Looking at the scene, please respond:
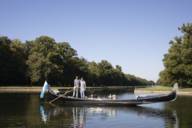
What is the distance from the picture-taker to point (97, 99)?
4478 centimetres

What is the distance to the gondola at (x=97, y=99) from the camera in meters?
44.4

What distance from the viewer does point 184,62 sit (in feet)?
318

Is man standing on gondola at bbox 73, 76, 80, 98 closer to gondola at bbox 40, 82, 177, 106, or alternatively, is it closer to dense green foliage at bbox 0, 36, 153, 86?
gondola at bbox 40, 82, 177, 106

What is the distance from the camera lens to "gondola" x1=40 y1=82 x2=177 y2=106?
44.4 meters

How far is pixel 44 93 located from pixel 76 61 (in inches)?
3705

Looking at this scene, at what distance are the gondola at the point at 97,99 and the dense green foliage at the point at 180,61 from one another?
53114 mm

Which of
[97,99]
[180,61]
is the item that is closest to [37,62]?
[180,61]

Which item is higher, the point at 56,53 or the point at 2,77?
the point at 56,53

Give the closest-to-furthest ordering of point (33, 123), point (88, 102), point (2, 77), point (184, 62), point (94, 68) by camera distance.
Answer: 1. point (33, 123)
2. point (88, 102)
3. point (184, 62)
4. point (2, 77)
5. point (94, 68)

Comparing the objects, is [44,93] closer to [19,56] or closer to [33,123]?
[33,123]

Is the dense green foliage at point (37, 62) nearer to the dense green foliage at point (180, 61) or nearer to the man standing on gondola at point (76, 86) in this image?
the dense green foliage at point (180, 61)

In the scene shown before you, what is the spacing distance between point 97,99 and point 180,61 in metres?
57.8

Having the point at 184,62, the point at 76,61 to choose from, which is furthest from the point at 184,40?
the point at 76,61

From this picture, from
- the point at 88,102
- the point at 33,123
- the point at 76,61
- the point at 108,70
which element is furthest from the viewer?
the point at 108,70
